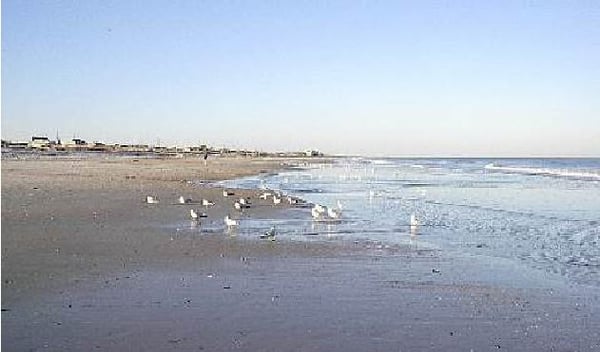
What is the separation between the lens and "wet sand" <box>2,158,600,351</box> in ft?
21.5

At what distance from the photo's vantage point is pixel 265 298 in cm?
827

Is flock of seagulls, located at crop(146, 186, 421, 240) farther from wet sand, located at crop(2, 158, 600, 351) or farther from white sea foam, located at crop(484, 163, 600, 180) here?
white sea foam, located at crop(484, 163, 600, 180)

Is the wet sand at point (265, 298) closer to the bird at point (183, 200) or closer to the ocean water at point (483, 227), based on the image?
the ocean water at point (483, 227)

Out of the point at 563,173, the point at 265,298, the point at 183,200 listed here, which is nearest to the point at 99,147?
the point at 563,173

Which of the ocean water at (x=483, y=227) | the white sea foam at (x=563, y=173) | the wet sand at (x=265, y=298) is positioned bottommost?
the white sea foam at (x=563, y=173)

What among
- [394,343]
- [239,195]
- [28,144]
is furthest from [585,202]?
[28,144]

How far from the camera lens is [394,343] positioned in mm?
6488

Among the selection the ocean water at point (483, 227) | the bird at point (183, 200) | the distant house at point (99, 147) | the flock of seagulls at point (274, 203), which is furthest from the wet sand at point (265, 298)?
the distant house at point (99, 147)

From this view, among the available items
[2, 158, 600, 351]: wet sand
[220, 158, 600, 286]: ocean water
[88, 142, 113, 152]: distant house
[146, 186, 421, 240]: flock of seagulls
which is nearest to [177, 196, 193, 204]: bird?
[146, 186, 421, 240]: flock of seagulls

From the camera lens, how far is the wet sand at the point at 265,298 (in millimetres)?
6539

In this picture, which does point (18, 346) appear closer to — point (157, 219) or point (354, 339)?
point (354, 339)

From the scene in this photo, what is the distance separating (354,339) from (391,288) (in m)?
2.58

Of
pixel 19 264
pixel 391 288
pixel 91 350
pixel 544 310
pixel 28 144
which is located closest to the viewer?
pixel 91 350

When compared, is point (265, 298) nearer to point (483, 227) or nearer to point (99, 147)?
point (483, 227)
